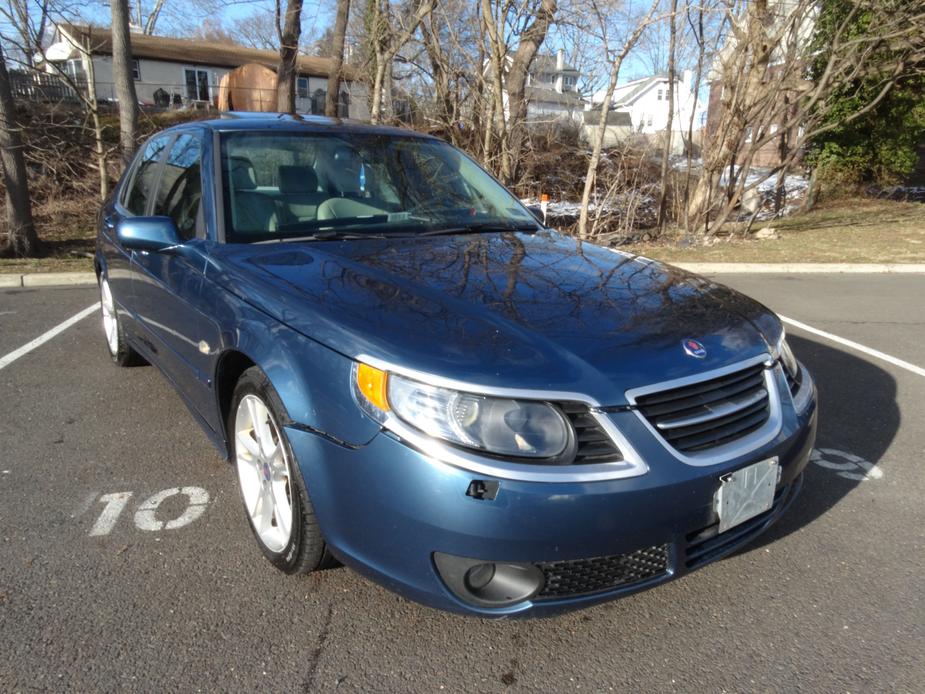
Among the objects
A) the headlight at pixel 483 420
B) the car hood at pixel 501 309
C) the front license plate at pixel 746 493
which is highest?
the car hood at pixel 501 309

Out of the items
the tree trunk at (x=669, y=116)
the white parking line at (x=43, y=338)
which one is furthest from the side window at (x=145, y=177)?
the tree trunk at (x=669, y=116)

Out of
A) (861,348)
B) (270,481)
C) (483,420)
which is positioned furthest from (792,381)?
(861,348)

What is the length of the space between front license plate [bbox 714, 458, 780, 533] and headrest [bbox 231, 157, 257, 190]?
238 centimetres

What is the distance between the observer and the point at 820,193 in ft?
59.1

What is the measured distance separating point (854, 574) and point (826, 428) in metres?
1.49

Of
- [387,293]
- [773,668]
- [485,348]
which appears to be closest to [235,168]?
[387,293]

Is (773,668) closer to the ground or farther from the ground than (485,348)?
closer to the ground

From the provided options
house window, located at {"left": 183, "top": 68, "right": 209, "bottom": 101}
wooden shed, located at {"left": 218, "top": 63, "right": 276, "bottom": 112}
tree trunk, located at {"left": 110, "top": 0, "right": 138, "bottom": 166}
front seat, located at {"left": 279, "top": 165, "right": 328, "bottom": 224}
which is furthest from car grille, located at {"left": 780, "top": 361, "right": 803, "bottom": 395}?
house window, located at {"left": 183, "top": 68, "right": 209, "bottom": 101}

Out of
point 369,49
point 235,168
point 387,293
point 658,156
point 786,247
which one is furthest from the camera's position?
point 658,156

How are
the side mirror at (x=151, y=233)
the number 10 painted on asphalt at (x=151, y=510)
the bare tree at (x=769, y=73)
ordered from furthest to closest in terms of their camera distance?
1. the bare tree at (x=769, y=73)
2. the side mirror at (x=151, y=233)
3. the number 10 painted on asphalt at (x=151, y=510)

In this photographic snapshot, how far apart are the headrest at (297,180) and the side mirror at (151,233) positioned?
538 millimetres

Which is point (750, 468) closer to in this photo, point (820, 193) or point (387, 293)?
point (387, 293)

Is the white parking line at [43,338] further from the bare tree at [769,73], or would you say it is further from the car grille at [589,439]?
the bare tree at [769,73]

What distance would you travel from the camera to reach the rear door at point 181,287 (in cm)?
297
